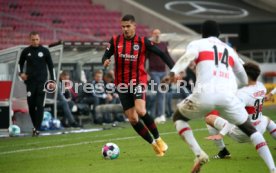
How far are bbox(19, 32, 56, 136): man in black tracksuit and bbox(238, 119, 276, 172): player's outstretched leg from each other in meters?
8.69

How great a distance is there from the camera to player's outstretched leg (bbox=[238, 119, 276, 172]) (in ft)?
29.7

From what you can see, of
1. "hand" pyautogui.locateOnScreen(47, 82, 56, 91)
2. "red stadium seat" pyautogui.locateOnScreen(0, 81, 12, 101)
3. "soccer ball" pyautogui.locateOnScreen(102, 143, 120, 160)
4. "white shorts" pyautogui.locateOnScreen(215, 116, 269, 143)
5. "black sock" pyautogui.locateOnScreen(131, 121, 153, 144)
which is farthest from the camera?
"red stadium seat" pyautogui.locateOnScreen(0, 81, 12, 101)

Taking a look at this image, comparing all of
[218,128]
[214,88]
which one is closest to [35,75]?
[218,128]

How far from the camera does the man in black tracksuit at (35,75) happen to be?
57.1 feet

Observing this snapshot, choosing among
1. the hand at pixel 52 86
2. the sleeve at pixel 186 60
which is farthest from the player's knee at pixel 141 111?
the hand at pixel 52 86

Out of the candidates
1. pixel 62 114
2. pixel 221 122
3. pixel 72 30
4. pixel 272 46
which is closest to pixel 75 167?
pixel 221 122

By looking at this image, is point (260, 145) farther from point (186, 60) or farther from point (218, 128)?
point (218, 128)

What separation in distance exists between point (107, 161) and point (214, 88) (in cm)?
305

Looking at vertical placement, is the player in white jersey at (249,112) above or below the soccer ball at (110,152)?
above

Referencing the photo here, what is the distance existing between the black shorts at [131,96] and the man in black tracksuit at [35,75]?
4944mm

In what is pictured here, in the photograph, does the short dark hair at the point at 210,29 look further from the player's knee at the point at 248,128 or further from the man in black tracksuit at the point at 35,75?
the man in black tracksuit at the point at 35,75

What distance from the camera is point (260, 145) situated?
916 cm

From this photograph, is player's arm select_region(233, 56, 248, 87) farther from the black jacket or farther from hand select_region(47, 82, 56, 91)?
hand select_region(47, 82, 56, 91)

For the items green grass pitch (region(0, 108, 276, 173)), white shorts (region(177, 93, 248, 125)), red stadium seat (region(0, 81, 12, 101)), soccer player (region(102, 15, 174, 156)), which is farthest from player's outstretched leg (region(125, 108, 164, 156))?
red stadium seat (region(0, 81, 12, 101))
